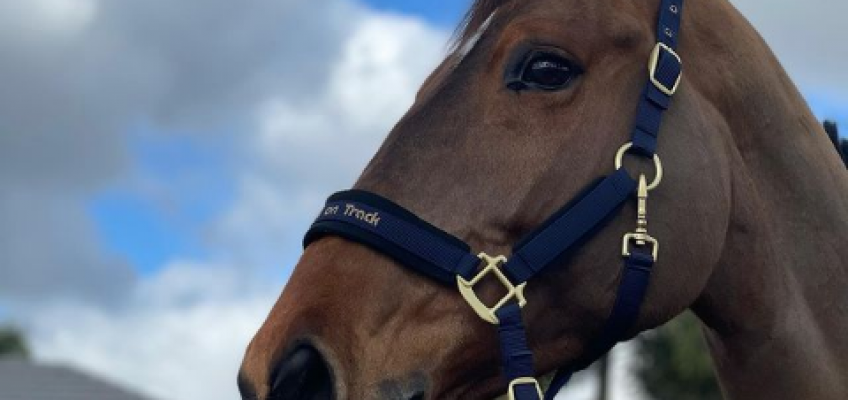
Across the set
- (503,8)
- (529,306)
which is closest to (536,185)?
(529,306)

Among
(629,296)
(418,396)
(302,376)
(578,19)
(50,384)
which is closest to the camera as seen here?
(302,376)

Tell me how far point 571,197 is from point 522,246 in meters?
0.20

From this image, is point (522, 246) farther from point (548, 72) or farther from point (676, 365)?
point (676, 365)

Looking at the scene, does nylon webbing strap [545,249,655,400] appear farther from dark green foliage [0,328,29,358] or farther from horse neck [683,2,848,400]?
dark green foliage [0,328,29,358]

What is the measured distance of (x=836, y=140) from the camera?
368cm

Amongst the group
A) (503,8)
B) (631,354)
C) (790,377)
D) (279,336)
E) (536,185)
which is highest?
(631,354)

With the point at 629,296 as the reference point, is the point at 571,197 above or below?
above

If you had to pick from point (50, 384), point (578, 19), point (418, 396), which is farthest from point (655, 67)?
point (50, 384)

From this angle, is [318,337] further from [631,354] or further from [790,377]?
[631,354]

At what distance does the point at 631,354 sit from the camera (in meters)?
25.1

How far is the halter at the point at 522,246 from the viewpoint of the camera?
2697 millimetres

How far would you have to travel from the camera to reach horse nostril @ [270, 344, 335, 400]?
248 centimetres

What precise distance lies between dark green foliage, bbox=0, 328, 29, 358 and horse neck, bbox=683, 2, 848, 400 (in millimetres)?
41139

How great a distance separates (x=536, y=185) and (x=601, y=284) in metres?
0.31
